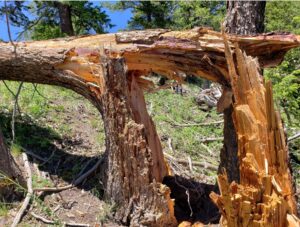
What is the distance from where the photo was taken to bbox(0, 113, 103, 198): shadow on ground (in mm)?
4523

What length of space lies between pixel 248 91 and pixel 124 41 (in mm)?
1590

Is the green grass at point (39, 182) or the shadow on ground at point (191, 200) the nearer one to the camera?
the shadow on ground at point (191, 200)

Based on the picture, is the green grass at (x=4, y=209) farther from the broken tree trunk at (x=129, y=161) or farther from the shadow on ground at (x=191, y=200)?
the shadow on ground at (x=191, y=200)

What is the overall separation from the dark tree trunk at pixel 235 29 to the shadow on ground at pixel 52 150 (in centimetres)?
146

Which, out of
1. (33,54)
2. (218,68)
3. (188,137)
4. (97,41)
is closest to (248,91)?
(218,68)

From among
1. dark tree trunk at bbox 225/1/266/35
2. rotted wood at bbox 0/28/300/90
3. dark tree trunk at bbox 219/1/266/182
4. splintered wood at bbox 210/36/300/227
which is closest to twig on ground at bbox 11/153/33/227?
rotted wood at bbox 0/28/300/90

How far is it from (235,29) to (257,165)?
72.5 inches

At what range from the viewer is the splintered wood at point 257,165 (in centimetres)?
270

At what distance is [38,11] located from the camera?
12188 mm

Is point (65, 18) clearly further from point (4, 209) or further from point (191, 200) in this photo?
point (191, 200)

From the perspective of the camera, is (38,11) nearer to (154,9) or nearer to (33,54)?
(154,9)

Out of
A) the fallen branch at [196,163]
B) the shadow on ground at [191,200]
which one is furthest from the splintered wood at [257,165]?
the fallen branch at [196,163]

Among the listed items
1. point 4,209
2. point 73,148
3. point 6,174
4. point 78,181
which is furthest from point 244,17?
point 4,209

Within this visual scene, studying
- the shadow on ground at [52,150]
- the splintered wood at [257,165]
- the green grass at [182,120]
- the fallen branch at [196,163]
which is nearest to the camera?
the splintered wood at [257,165]
